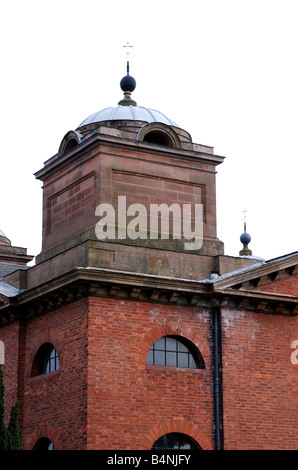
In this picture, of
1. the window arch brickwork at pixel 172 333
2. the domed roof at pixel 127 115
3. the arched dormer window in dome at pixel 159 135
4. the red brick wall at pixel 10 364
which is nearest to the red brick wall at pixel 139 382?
the window arch brickwork at pixel 172 333

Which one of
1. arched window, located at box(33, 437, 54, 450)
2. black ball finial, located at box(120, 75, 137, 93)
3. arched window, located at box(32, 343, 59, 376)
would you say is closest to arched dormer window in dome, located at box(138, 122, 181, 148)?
black ball finial, located at box(120, 75, 137, 93)

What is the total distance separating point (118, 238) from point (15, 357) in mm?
4574

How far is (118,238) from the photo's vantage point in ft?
85.4

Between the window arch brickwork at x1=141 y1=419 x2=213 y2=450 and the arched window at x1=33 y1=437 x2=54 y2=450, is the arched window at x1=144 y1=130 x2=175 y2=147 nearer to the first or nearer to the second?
the window arch brickwork at x1=141 y1=419 x2=213 y2=450

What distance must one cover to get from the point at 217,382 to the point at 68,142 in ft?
27.5

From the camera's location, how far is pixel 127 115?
28375 millimetres

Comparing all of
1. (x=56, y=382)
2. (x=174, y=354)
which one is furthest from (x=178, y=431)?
(x=56, y=382)

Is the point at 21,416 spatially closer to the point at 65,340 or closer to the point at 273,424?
the point at 65,340

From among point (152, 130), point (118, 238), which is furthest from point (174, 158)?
→ point (118, 238)

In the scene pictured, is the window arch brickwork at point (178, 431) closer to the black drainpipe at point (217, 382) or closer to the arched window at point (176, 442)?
the arched window at point (176, 442)

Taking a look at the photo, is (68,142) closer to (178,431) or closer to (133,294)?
(133,294)

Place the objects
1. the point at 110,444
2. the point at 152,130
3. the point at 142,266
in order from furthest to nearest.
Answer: the point at 152,130, the point at 142,266, the point at 110,444

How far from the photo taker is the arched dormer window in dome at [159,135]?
90.6 feet

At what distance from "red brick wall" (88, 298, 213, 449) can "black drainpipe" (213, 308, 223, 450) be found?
0.16 meters
